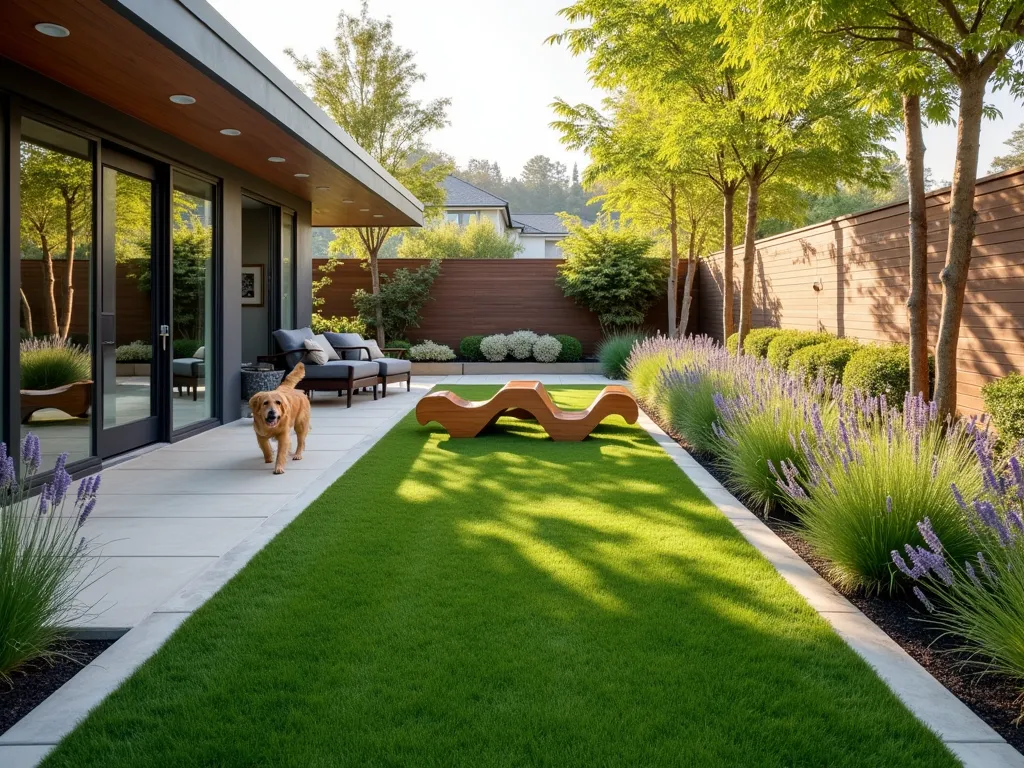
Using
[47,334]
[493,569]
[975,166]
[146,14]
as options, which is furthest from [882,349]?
[47,334]

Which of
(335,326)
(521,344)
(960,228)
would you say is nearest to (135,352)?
(960,228)

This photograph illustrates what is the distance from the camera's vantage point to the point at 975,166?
4941mm

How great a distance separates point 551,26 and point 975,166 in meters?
6.70

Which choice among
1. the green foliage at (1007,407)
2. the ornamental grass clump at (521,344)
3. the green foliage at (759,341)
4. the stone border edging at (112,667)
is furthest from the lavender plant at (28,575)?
the ornamental grass clump at (521,344)

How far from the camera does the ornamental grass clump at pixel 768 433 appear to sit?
16.4 ft

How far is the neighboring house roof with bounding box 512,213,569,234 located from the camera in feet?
135

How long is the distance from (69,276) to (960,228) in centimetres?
616

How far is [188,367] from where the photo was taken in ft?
26.9

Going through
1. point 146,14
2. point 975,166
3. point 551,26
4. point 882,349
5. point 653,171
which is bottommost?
point 882,349

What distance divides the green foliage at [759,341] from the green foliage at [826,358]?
1856 millimetres

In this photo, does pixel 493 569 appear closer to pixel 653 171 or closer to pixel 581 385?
pixel 653 171

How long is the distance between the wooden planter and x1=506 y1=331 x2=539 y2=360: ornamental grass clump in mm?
11680

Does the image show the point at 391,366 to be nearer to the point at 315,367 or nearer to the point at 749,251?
the point at 315,367

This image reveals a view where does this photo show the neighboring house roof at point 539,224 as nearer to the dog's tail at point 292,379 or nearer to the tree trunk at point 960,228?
the dog's tail at point 292,379
